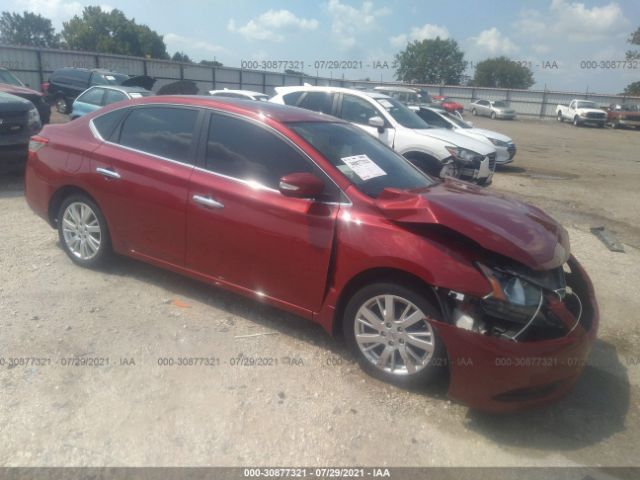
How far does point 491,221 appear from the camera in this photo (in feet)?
10.1

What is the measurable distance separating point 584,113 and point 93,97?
32.0m

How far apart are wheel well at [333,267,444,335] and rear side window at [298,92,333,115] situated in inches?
242

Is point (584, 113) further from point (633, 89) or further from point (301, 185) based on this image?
point (301, 185)

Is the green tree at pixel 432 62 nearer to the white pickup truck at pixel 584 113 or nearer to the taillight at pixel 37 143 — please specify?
the white pickup truck at pixel 584 113

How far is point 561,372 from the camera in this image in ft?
9.23

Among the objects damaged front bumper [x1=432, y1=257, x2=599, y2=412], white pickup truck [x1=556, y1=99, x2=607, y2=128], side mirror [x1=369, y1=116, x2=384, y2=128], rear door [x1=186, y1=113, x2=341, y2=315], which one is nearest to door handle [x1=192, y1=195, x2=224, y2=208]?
rear door [x1=186, y1=113, x2=341, y2=315]

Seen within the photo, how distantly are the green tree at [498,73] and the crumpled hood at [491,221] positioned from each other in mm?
80921

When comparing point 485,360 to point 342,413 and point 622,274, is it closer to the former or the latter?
point 342,413

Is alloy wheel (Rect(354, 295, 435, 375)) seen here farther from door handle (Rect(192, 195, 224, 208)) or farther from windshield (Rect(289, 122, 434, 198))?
door handle (Rect(192, 195, 224, 208))

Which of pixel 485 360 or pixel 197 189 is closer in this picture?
pixel 485 360

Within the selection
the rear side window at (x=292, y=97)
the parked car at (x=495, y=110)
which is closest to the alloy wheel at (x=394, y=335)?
the rear side window at (x=292, y=97)

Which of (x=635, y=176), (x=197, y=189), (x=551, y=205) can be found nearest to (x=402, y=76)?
(x=635, y=176)

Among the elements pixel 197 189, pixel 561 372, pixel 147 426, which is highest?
pixel 197 189

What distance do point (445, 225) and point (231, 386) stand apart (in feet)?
5.36
